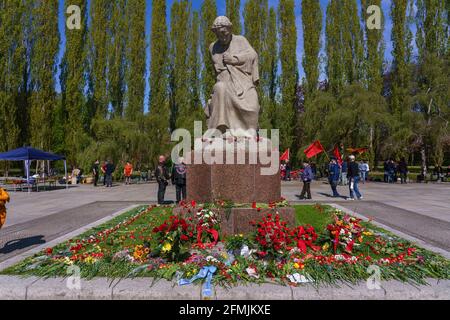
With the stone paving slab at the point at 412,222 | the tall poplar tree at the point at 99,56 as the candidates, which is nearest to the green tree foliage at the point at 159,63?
the tall poplar tree at the point at 99,56

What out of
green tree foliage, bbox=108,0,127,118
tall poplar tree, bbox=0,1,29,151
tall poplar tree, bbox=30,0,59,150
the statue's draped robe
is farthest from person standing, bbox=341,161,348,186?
tall poplar tree, bbox=0,1,29,151

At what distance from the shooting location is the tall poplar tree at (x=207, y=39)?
28453 mm

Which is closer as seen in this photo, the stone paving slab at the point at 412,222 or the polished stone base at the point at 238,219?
the polished stone base at the point at 238,219

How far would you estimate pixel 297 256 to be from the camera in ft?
15.1

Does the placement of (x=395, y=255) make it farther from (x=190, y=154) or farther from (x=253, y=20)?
→ (x=253, y=20)

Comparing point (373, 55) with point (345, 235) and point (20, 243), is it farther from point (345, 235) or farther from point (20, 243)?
point (20, 243)

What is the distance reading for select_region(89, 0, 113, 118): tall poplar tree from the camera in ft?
90.1

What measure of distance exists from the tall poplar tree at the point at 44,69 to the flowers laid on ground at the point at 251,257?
79.4ft

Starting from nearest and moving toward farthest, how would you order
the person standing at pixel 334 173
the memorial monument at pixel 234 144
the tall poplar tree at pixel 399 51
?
the memorial monument at pixel 234 144, the person standing at pixel 334 173, the tall poplar tree at pixel 399 51

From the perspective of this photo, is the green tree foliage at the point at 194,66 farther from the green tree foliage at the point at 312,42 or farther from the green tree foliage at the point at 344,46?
the green tree foliage at the point at 344,46

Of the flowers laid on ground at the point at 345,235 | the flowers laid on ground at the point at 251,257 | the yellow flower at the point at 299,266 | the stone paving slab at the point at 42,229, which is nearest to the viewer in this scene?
the flowers laid on ground at the point at 251,257

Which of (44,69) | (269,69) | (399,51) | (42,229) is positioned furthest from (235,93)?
(44,69)

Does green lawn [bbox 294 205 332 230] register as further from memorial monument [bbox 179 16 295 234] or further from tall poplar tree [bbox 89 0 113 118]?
tall poplar tree [bbox 89 0 113 118]

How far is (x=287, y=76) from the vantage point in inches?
1150
